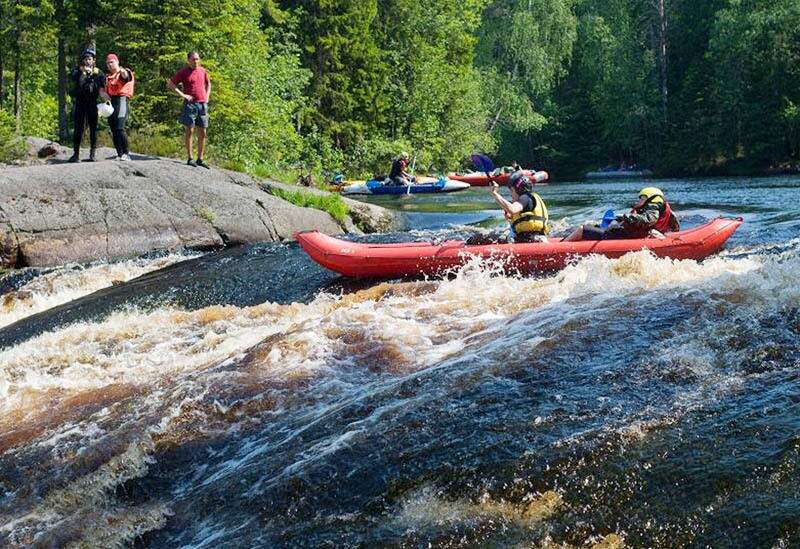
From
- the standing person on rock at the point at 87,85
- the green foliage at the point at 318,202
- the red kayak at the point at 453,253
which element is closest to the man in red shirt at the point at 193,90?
the standing person on rock at the point at 87,85

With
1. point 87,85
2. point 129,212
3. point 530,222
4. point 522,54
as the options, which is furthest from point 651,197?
point 522,54

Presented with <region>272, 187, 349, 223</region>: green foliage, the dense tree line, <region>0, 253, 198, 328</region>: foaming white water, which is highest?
the dense tree line

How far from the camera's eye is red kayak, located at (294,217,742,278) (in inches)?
331

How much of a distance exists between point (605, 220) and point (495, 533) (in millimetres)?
6633

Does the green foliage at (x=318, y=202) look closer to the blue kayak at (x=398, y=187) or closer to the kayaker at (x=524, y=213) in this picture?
the kayaker at (x=524, y=213)

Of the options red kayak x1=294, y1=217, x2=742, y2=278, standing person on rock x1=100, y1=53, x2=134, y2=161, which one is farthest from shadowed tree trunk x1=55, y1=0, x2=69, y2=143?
red kayak x1=294, y1=217, x2=742, y2=278

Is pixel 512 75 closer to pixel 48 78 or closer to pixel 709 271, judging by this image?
pixel 48 78

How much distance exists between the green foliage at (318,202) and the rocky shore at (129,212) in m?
0.20

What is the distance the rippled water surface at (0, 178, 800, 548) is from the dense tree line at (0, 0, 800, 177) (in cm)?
932

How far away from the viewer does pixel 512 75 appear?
132 feet

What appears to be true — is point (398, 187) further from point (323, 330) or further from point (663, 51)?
point (663, 51)

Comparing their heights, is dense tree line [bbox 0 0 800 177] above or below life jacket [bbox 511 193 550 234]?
above

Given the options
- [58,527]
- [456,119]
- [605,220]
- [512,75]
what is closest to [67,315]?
[58,527]

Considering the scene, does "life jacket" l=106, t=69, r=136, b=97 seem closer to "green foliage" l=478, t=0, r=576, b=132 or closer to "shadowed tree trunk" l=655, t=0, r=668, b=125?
"green foliage" l=478, t=0, r=576, b=132
